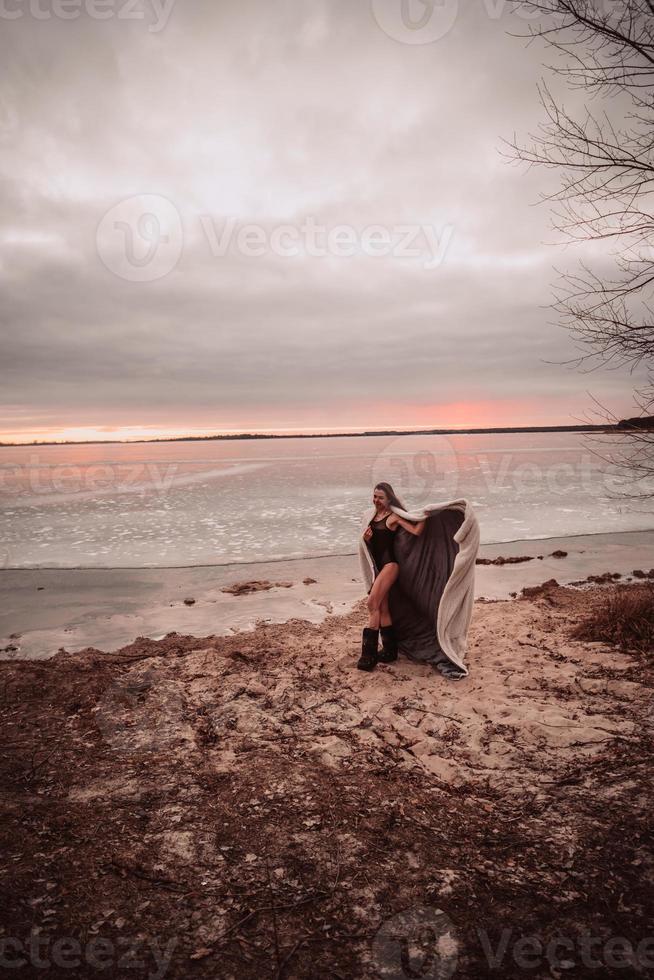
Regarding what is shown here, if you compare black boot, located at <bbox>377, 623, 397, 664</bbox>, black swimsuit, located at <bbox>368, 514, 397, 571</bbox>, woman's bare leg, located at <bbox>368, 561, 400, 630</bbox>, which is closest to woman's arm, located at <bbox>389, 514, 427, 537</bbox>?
black swimsuit, located at <bbox>368, 514, 397, 571</bbox>

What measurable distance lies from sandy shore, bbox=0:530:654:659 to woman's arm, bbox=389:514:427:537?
264 cm

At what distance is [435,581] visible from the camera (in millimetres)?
5082

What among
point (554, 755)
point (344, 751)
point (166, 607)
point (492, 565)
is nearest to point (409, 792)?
point (344, 751)

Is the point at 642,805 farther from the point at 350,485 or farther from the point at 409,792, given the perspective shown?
the point at 350,485

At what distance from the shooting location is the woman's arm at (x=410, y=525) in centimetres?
502

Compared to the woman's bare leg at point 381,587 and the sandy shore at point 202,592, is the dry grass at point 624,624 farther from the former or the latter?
the woman's bare leg at point 381,587

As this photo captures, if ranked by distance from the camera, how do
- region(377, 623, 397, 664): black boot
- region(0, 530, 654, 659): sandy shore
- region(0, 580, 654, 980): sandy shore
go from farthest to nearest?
region(0, 530, 654, 659): sandy shore, region(377, 623, 397, 664): black boot, region(0, 580, 654, 980): sandy shore

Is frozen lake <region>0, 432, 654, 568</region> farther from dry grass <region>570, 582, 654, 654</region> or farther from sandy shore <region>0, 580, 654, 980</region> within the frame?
sandy shore <region>0, 580, 654, 980</region>

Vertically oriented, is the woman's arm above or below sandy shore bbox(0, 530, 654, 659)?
above

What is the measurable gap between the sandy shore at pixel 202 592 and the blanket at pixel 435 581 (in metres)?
2.14

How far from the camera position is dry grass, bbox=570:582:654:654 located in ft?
17.6

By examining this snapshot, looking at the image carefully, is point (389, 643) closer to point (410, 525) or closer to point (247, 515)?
point (410, 525)

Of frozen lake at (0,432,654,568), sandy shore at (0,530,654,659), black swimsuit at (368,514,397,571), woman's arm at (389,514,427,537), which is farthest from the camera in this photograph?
frozen lake at (0,432,654,568)

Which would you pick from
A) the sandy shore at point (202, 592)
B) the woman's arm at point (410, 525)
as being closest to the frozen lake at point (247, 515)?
the sandy shore at point (202, 592)
